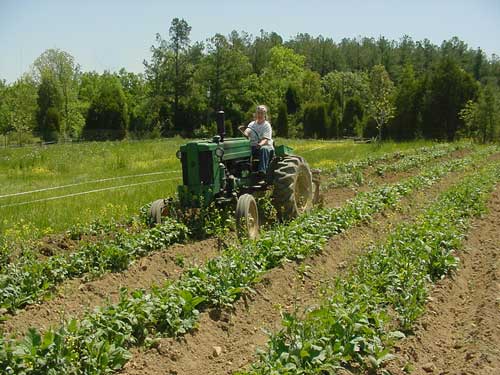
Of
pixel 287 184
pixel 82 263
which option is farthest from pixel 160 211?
pixel 287 184

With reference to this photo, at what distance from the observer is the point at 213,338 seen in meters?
5.33

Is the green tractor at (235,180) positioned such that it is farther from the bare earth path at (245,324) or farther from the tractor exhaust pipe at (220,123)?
the bare earth path at (245,324)

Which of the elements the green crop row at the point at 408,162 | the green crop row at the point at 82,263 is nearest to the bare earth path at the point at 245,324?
the green crop row at the point at 82,263

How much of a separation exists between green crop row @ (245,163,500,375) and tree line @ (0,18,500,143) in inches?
1193

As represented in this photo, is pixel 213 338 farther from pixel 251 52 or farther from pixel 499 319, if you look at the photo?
pixel 251 52

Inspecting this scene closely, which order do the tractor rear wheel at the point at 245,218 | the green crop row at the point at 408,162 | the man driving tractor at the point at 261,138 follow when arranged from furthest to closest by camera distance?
the green crop row at the point at 408,162 → the man driving tractor at the point at 261,138 → the tractor rear wheel at the point at 245,218

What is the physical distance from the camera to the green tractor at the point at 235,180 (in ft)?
27.9

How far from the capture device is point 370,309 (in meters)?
5.36

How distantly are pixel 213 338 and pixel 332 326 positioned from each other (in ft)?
4.21

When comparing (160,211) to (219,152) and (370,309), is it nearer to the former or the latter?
(219,152)

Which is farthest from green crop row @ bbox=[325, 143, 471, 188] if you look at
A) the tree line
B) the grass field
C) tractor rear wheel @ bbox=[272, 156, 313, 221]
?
the tree line

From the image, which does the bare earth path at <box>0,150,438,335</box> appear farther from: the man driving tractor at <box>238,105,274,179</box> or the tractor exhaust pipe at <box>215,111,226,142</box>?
the man driving tractor at <box>238,105,274,179</box>

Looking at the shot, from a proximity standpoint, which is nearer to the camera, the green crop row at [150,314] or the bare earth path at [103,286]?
the green crop row at [150,314]

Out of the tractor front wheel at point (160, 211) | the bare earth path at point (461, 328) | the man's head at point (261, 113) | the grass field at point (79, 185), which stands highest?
the man's head at point (261, 113)
